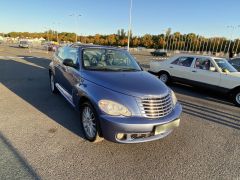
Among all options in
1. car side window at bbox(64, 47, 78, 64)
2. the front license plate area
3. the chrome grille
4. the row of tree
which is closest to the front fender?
the chrome grille

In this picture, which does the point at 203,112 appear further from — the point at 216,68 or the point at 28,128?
the point at 28,128

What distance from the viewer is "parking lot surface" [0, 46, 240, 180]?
3000 mm

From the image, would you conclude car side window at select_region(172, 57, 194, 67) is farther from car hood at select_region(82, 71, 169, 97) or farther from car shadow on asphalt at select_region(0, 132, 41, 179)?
car shadow on asphalt at select_region(0, 132, 41, 179)

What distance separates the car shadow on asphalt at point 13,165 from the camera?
280 cm

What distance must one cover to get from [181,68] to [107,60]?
4940mm

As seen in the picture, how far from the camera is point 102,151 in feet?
11.6

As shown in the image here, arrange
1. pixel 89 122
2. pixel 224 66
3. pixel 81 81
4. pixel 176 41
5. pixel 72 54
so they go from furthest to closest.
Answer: pixel 176 41 < pixel 224 66 < pixel 72 54 < pixel 81 81 < pixel 89 122

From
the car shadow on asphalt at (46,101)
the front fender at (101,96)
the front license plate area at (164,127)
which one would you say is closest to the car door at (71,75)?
the front fender at (101,96)

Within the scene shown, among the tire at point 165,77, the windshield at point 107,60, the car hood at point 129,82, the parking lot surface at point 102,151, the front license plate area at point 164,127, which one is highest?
the windshield at point 107,60

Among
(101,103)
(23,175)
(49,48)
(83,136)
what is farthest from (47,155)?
(49,48)

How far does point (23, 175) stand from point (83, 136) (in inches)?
54.1

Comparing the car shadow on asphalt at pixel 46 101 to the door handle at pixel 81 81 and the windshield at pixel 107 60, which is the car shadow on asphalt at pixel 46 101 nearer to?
the door handle at pixel 81 81

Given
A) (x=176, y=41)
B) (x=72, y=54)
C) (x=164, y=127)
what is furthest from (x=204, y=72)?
(x=176, y=41)

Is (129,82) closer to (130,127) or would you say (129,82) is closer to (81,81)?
(130,127)
